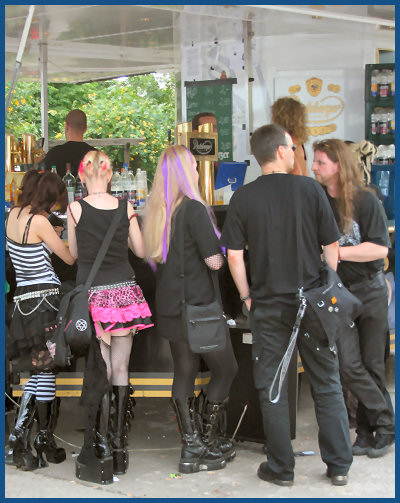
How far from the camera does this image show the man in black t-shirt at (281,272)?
146 inches

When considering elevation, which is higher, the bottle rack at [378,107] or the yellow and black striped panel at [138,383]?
the bottle rack at [378,107]

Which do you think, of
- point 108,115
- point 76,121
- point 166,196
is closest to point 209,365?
point 166,196

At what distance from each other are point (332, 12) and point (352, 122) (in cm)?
218

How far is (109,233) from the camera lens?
3.90 metres

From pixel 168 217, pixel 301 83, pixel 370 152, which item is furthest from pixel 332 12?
pixel 168 217

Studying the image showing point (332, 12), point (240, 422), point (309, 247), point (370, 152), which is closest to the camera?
point (309, 247)

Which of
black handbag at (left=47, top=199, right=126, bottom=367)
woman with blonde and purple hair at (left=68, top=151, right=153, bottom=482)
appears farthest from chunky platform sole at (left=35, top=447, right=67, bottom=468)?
black handbag at (left=47, top=199, right=126, bottom=367)

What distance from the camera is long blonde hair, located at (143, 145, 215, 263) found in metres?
3.96

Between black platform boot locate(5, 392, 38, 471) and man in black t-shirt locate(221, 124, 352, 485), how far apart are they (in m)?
1.33

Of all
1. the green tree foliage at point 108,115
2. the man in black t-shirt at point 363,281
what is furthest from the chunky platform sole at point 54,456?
the green tree foliage at point 108,115

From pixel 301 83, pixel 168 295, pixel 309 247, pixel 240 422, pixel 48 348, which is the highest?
pixel 301 83

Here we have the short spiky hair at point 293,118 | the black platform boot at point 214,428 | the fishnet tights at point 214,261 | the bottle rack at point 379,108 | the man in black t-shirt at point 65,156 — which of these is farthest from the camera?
the bottle rack at point 379,108

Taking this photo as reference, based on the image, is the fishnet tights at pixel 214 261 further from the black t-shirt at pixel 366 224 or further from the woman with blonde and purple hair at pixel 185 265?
the black t-shirt at pixel 366 224

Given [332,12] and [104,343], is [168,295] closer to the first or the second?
[104,343]
